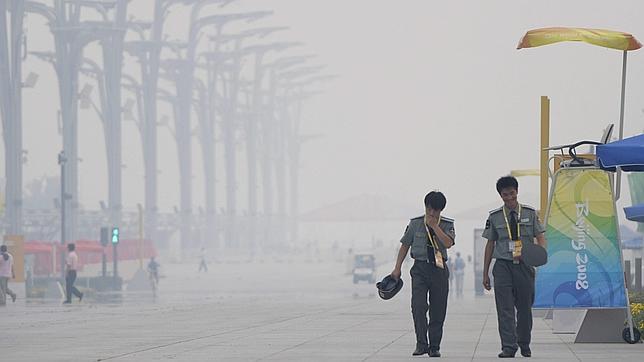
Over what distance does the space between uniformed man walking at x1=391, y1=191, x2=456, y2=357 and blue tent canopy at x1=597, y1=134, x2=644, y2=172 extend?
168cm

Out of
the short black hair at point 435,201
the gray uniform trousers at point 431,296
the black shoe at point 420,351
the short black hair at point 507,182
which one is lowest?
the black shoe at point 420,351

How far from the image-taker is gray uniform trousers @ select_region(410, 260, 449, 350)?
1620 centimetres

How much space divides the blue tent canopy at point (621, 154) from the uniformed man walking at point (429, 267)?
1685 mm

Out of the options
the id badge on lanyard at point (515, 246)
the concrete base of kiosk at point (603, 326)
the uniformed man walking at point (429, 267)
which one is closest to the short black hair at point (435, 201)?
the uniformed man walking at point (429, 267)

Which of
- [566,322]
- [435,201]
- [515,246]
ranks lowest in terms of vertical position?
[566,322]

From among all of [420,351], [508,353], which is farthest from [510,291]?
[420,351]

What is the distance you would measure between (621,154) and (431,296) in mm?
2398

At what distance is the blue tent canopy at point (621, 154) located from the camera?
16141 mm

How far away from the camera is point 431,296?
1631 centimetres

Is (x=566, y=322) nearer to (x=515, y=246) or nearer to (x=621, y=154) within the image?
(x=621, y=154)

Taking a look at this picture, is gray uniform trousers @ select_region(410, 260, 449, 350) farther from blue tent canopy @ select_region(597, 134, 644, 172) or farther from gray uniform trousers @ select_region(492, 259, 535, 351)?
blue tent canopy @ select_region(597, 134, 644, 172)

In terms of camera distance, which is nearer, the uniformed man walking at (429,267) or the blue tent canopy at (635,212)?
the uniformed man walking at (429,267)

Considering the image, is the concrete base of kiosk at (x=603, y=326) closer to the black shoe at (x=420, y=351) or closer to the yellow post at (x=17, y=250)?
the black shoe at (x=420, y=351)

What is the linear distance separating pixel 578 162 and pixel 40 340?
24.7 feet
